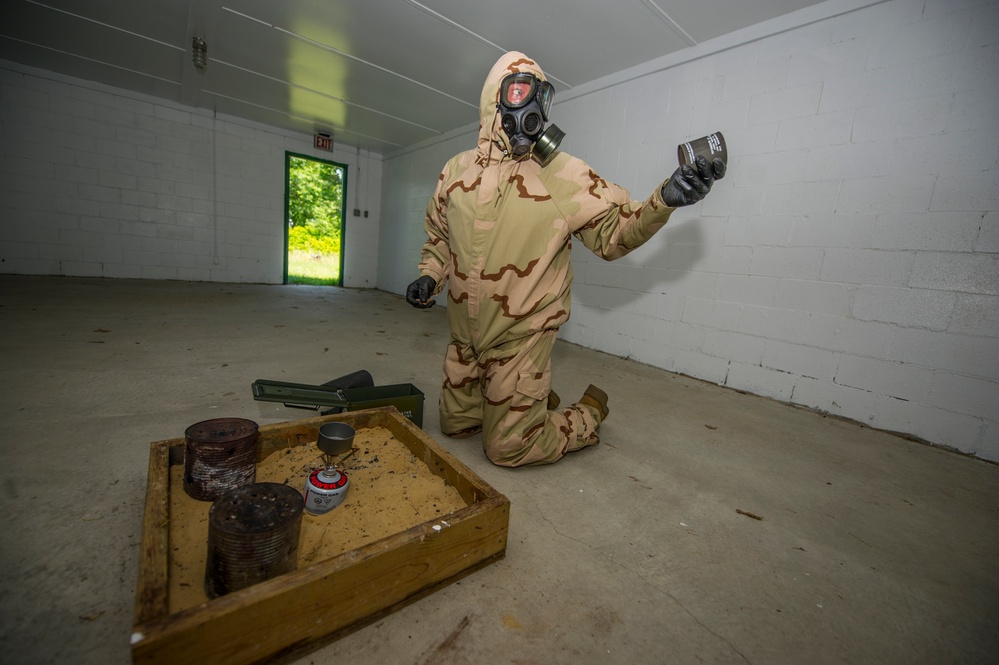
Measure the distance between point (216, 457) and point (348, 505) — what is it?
36 cm

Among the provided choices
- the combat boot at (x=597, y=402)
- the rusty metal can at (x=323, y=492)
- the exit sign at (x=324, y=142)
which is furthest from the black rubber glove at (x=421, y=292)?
the exit sign at (x=324, y=142)

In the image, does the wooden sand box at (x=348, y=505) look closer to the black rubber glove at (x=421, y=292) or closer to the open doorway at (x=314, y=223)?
the black rubber glove at (x=421, y=292)

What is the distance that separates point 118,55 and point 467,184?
203 inches

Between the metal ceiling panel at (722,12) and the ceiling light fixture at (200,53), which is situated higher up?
the metal ceiling panel at (722,12)

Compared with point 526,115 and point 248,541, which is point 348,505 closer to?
Answer: point 248,541

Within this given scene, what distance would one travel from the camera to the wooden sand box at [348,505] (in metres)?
0.88

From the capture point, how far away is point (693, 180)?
123 cm

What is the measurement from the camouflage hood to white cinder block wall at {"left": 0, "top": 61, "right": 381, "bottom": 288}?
234 inches

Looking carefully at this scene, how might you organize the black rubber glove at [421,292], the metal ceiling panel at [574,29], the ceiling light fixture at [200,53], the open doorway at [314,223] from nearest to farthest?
the black rubber glove at [421,292] < the metal ceiling panel at [574,29] < the ceiling light fixture at [200,53] < the open doorway at [314,223]

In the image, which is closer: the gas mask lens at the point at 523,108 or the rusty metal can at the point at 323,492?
the rusty metal can at the point at 323,492

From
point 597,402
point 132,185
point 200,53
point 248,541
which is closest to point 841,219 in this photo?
point 597,402

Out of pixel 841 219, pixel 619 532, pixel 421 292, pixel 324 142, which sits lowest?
pixel 619 532

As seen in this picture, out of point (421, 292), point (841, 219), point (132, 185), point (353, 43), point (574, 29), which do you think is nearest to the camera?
point (421, 292)

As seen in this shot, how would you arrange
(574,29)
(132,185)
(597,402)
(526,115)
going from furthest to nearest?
1. (132,185)
2. (574,29)
3. (597,402)
4. (526,115)
